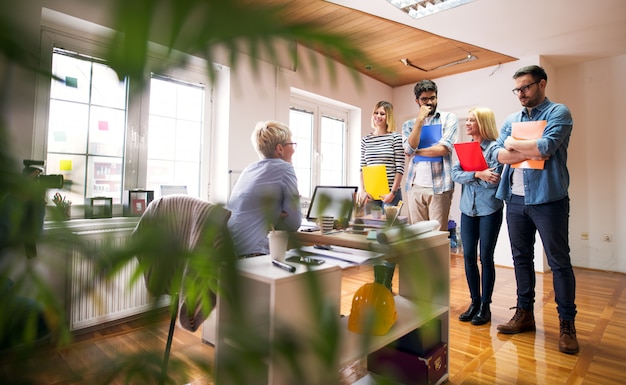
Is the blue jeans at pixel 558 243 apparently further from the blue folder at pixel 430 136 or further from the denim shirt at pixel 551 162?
the blue folder at pixel 430 136

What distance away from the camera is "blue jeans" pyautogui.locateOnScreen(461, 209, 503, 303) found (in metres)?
2.17

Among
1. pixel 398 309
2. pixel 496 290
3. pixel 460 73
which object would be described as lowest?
pixel 496 290

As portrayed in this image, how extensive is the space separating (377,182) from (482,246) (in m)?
1.00

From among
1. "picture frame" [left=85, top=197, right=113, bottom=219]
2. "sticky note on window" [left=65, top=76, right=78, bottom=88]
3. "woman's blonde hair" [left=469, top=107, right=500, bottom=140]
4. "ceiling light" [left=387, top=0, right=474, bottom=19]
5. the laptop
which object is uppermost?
"ceiling light" [left=387, top=0, right=474, bottom=19]

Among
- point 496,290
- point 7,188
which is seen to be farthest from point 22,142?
point 496,290

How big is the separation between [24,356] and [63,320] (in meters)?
0.02

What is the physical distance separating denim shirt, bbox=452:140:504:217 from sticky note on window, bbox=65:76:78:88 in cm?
221

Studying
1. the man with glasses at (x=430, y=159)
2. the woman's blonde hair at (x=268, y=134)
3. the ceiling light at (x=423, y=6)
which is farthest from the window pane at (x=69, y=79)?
the ceiling light at (x=423, y=6)

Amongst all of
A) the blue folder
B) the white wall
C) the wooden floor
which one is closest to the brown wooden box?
the wooden floor

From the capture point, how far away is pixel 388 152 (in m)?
2.44

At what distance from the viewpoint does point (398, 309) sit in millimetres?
1613

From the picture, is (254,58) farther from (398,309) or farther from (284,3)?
(398,309)

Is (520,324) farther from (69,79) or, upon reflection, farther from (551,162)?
(69,79)

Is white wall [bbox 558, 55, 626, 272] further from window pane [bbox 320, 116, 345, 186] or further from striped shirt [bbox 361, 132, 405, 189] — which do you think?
striped shirt [bbox 361, 132, 405, 189]
